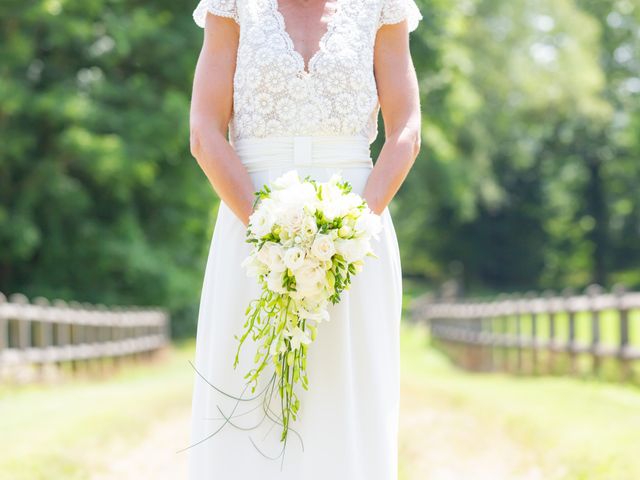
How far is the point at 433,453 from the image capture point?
7.16 meters

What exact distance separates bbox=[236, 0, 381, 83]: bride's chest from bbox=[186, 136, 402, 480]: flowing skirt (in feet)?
0.66

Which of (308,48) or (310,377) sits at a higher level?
(308,48)

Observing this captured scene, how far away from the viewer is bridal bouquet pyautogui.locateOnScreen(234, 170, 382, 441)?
3168mm

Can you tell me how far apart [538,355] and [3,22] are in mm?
10372

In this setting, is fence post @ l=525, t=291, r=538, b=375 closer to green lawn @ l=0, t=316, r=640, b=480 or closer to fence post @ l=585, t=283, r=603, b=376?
fence post @ l=585, t=283, r=603, b=376

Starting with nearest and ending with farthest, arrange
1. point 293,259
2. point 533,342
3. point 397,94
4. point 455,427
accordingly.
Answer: point 293,259
point 397,94
point 455,427
point 533,342

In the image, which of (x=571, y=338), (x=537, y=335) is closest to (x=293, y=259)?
(x=571, y=338)

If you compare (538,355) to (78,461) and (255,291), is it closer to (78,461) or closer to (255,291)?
(78,461)

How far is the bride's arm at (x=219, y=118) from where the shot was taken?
3.41m

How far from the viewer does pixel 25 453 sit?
6570 mm

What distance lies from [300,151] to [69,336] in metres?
13.2

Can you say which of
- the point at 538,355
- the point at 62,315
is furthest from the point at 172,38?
the point at 538,355

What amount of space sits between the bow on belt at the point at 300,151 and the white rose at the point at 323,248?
404mm

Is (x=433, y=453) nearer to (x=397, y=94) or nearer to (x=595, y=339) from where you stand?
(x=397, y=94)
